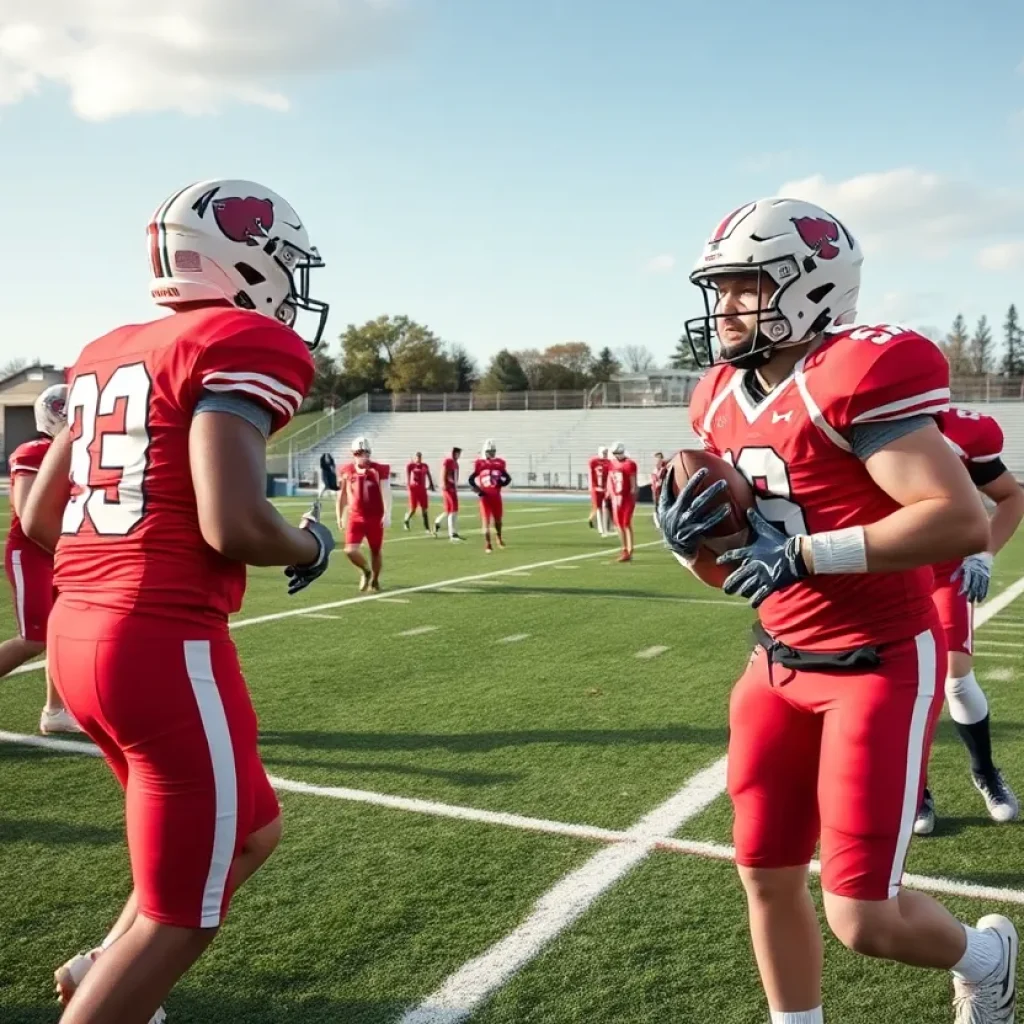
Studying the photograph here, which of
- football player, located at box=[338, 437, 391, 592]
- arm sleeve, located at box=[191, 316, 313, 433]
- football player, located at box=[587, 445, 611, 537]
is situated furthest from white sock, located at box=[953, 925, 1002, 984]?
football player, located at box=[587, 445, 611, 537]

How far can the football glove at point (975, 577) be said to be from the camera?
4.16m

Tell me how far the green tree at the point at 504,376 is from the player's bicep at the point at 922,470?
221 ft

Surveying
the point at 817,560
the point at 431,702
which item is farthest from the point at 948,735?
the point at 817,560

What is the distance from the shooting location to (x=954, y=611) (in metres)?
4.33

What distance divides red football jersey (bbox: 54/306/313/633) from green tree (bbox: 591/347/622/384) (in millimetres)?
72029

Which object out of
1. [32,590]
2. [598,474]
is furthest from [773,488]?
[598,474]

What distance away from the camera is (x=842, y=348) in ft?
7.54

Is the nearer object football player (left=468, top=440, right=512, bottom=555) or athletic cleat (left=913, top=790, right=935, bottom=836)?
athletic cleat (left=913, top=790, right=935, bottom=836)

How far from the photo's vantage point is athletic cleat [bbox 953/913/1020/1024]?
253cm

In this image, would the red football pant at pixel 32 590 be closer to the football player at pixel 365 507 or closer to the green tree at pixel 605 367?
the football player at pixel 365 507

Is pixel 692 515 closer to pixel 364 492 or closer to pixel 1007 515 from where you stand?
pixel 1007 515

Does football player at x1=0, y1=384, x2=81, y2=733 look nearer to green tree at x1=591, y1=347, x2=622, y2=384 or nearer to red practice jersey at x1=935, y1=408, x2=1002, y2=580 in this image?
red practice jersey at x1=935, y1=408, x2=1002, y2=580

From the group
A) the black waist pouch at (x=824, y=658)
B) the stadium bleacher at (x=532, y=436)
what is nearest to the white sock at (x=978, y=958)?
the black waist pouch at (x=824, y=658)

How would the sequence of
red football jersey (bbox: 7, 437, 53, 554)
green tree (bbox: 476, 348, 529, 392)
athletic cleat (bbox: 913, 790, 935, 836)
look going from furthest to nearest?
green tree (bbox: 476, 348, 529, 392) < red football jersey (bbox: 7, 437, 53, 554) < athletic cleat (bbox: 913, 790, 935, 836)
